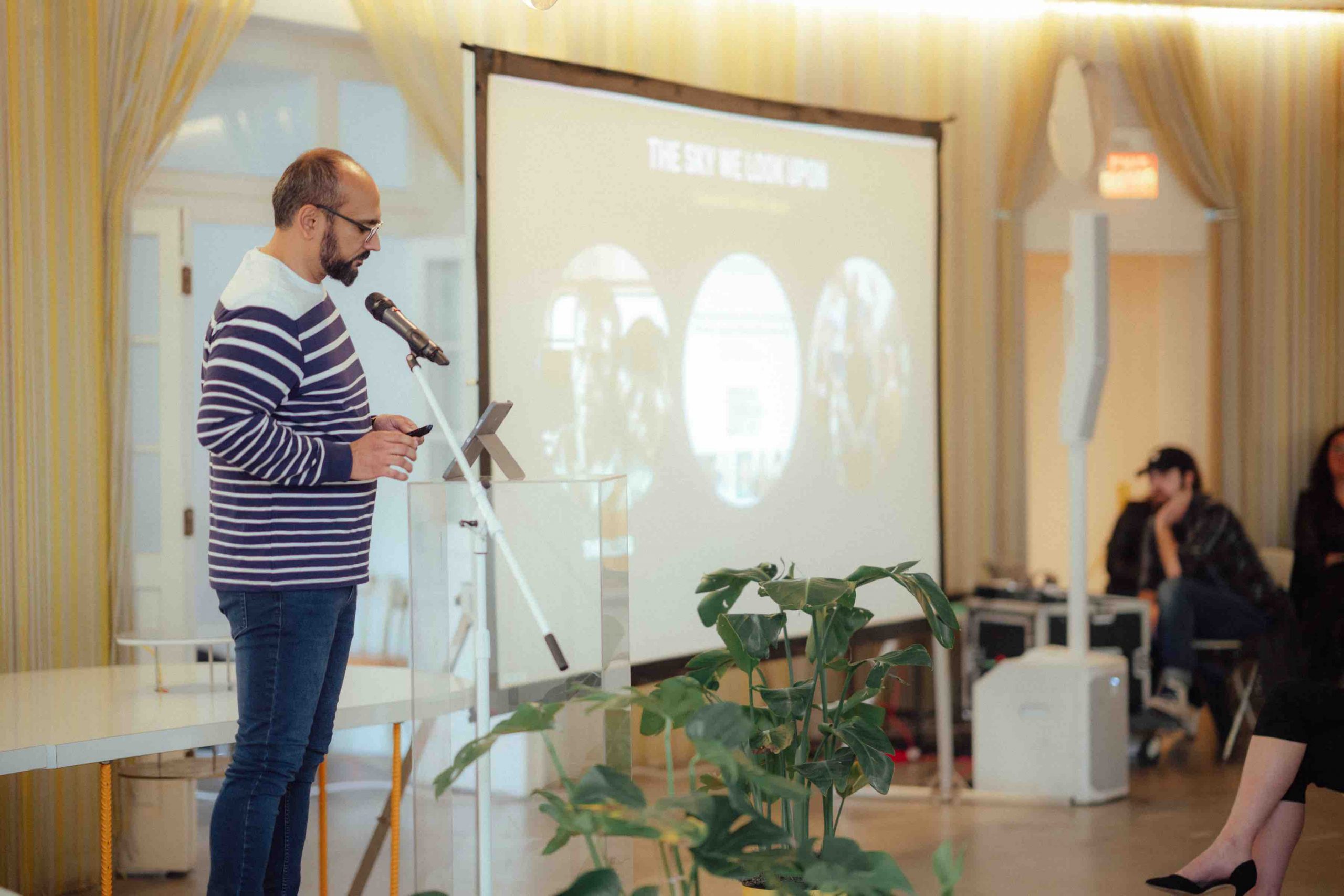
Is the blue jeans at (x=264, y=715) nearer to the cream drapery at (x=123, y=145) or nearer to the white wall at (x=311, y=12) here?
the cream drapery at (x=123, y=145)

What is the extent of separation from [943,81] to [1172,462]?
1.86m

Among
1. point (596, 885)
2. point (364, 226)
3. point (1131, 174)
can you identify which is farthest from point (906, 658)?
point (1131, 174)

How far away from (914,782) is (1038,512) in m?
2.98

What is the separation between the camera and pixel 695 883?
1.70m

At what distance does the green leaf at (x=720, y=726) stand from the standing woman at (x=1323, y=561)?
3.99m

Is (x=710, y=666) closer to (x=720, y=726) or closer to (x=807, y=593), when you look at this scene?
(x=807, y=593)

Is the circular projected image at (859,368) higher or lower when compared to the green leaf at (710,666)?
higher

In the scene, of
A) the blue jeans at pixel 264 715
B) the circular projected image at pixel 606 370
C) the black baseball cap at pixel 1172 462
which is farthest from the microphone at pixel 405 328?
the black baseball cap at pixel 1172 462

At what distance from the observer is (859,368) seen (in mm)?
4387

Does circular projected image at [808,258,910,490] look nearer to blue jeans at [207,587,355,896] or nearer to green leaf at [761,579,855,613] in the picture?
green leaf at [761,579,855,613]

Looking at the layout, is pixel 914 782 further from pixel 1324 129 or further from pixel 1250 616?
pixel 1324 129

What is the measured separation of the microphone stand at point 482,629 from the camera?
74.5 inches

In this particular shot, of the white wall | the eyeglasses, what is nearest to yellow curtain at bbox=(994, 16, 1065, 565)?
the white wall

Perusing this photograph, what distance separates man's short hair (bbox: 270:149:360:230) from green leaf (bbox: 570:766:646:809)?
115 cm
